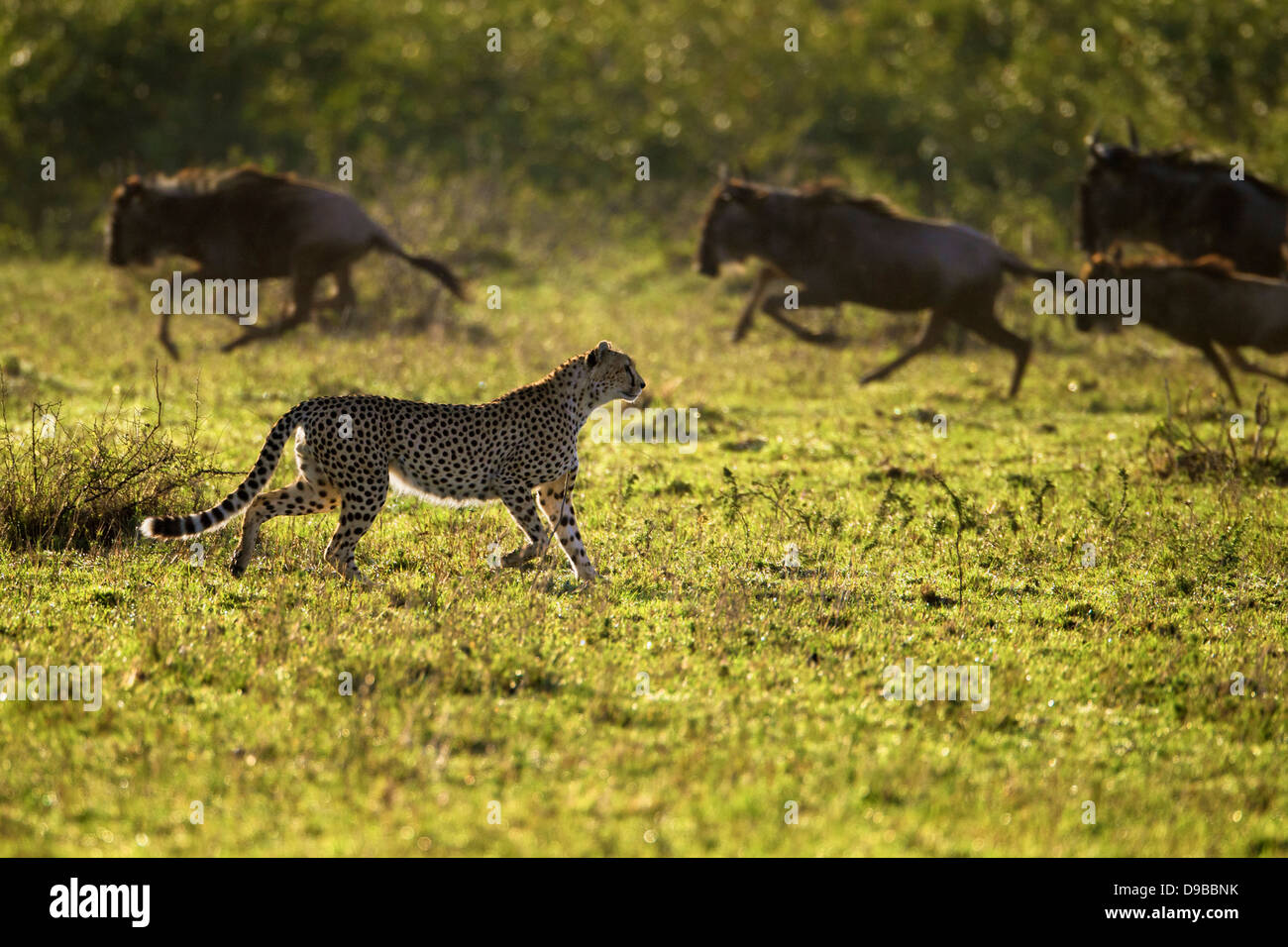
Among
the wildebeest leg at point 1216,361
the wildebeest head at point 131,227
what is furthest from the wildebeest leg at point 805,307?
the wildebeest head at point 131,227

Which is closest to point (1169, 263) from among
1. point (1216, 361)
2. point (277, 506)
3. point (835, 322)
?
point (1216, 361)

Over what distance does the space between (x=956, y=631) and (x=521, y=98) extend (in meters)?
27.3

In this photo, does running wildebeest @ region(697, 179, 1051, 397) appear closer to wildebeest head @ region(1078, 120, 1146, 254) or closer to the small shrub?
wildebeest head @ region(1078, 120, 1146, 254)

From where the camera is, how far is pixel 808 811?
5.79 m

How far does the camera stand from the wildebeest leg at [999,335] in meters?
17.0

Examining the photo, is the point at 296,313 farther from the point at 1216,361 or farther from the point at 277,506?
the point at 1216,361

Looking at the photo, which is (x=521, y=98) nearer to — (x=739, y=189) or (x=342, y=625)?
(x=739, y=189)

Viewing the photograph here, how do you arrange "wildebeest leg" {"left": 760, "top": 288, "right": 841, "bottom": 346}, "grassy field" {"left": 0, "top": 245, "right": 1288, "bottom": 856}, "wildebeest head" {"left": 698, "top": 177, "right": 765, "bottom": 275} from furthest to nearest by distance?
1. "wildebeest head" {"left": 698, "top": 177, "right": 765, "bottom": 275}
2. "wildebeest leg" {"left": 760, "top": 288, "right": 841, "bottom": 346}
3. "grassy field" {"left": 0, "top": 245, "right": 1288, "bottom": 856}

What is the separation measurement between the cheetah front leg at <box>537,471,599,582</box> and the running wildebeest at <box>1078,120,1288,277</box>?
11.4 metres

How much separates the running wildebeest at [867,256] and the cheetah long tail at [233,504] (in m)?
9.80

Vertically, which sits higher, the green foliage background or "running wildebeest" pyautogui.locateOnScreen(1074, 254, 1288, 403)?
the green foliage background

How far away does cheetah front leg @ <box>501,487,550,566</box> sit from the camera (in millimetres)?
9062

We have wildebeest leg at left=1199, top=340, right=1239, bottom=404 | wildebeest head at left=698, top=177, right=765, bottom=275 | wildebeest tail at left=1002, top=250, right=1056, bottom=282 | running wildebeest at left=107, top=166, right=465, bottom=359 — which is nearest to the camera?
wildebeest leg at left=1199, top=340, right=1239, bottom=404

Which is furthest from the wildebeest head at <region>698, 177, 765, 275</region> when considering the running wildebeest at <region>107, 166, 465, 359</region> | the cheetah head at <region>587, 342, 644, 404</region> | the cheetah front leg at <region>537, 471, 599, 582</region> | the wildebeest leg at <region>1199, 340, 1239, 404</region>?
the cheetah front leg at <region>537, 471, 599, 582</region>
